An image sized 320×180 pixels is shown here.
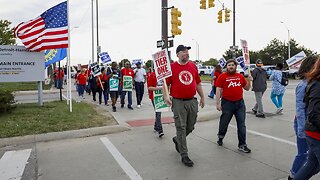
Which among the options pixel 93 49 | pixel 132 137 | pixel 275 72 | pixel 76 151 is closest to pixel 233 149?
pixel 132 137

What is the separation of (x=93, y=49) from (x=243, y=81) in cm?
3642

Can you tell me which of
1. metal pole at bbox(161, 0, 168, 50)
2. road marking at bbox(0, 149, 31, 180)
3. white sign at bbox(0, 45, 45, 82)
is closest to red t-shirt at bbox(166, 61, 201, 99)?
road marking at bbox(0, 149, 31, 180)

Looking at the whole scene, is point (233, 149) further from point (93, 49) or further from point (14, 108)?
point (93, 49)

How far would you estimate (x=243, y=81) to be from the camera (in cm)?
593

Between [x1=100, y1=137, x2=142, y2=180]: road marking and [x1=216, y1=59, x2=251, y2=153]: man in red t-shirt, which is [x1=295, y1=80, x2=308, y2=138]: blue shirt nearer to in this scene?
[x1=216, y1=59, x2=251, y2=153]: man in red t-shirt

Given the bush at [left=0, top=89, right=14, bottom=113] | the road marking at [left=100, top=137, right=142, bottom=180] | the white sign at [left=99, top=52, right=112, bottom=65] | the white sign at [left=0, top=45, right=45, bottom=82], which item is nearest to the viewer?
the road marking at [left=100, top=137, right=142, bottom=180]

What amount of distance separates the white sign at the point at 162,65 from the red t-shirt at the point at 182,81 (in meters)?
0.09

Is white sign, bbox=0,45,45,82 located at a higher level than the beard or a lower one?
higher

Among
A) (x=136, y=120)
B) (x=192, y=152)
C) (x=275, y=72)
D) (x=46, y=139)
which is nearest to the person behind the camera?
(x=192, y=152)

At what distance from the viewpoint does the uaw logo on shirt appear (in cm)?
512

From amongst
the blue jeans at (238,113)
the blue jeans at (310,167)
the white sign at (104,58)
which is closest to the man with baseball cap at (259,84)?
the blue jeans at (238,113)

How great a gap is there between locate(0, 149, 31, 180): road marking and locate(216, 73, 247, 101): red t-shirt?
3836 millimetres

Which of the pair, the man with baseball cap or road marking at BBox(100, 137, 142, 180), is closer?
road marking at BBox(100, 137, 142, 180)

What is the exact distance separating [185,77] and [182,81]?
90 mm
